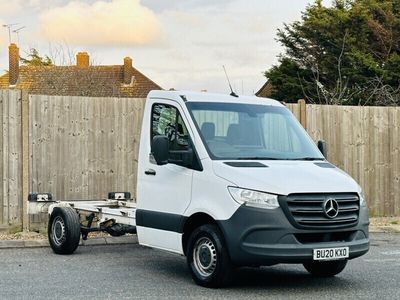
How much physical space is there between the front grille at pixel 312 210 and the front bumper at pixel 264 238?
0.07 metres

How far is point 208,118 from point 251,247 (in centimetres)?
185

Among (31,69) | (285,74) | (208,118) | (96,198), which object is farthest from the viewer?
(31,69)

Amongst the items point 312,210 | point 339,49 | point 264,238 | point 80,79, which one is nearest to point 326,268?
point 312,210

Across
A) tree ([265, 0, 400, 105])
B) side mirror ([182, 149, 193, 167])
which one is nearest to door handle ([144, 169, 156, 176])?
side mirror ([182, 149, 193, 167])

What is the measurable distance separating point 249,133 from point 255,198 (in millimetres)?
1391

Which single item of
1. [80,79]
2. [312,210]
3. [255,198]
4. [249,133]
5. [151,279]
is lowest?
[151,279]

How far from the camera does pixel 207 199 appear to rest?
8.19 m

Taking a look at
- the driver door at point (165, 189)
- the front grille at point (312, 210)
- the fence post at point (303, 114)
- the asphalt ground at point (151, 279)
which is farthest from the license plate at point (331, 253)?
the fence post at point (303, 114)

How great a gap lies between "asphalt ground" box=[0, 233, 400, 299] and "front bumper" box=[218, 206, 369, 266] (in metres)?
0.40

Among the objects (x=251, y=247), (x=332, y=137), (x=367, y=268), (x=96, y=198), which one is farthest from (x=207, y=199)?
(x=332, y=137)

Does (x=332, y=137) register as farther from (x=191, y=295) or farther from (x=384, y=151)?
(x=191, y=295)

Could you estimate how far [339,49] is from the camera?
33156 millimetres

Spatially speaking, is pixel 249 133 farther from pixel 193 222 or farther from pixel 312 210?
pixel 312 210

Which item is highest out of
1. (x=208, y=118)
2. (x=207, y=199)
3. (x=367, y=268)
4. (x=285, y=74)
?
(x=285, y=74)
